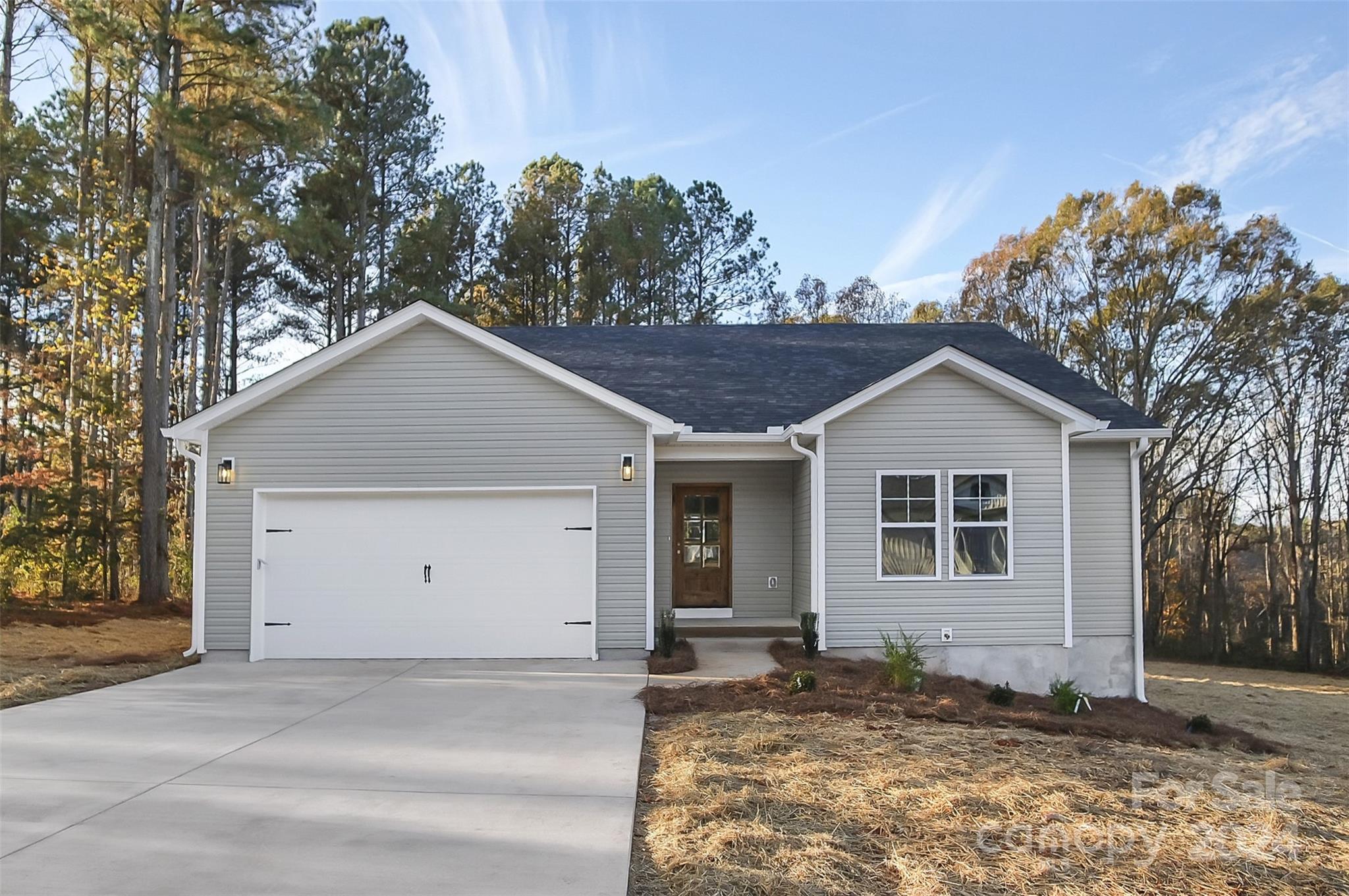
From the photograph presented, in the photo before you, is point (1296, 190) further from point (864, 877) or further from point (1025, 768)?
point (864, 877)

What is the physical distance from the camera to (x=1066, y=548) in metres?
10.8

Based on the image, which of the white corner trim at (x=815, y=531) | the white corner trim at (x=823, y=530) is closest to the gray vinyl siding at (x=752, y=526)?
the white corner trim at (x=815, y=531)

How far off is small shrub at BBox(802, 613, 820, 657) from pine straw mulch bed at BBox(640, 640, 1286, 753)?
2.54 ft

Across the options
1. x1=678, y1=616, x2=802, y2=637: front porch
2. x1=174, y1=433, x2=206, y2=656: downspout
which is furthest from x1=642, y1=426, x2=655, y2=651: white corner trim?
x1=174, y1=433, x2=206, y2=656: downspout

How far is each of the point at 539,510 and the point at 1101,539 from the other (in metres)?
6.98

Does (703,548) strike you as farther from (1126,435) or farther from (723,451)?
(1126,435)

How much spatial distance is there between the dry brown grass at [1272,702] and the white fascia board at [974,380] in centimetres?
410

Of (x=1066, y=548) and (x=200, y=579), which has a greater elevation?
(x=1066, y=548)

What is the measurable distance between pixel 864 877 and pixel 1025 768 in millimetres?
2273

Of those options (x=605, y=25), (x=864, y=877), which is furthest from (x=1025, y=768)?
(x=605, y=25)

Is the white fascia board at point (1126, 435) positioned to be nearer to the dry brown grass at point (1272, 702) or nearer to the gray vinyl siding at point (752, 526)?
the dry brown grass at point (1272, 702)

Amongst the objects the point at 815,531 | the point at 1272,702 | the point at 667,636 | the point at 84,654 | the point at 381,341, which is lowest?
the point at 1272,702

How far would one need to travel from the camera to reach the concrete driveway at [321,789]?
4039 millimetres

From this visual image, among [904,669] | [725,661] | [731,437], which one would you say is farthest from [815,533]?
[904,669]
